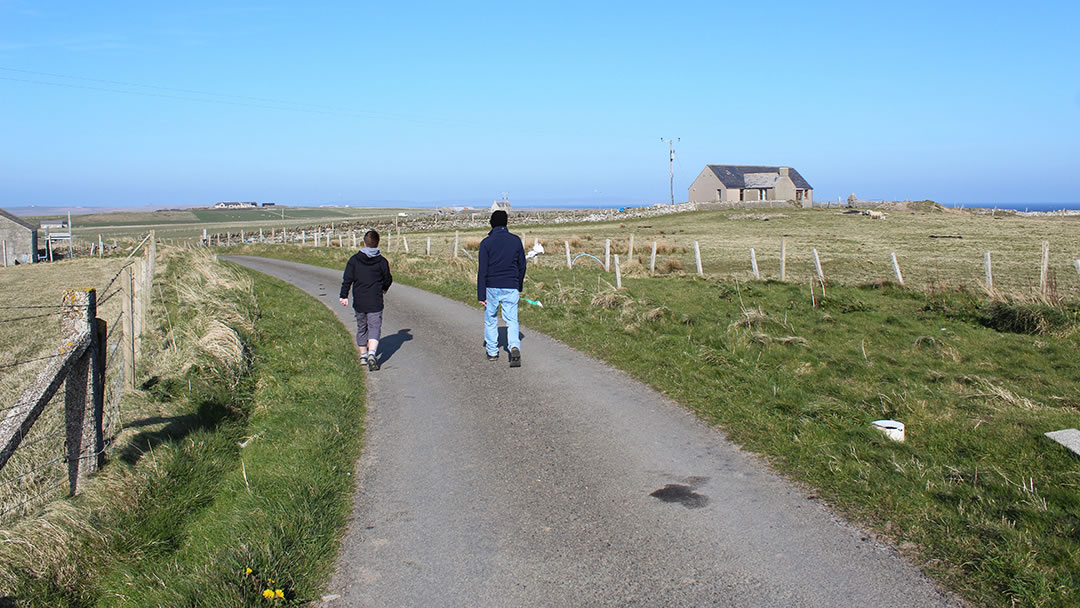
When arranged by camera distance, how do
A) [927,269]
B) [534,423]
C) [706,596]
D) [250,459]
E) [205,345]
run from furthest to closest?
[927,269], [205,345], [534,423], [250,459], [706,596]

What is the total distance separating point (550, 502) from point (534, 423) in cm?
206

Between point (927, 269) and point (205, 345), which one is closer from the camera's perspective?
point (205, 345)

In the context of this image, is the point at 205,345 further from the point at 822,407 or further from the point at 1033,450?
the point at 1033,450

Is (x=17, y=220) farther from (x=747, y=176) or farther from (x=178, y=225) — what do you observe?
(x=178, y=225)

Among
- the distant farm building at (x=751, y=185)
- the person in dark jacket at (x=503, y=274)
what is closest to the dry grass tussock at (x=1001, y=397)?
the person in dark jacket at (x=503, y=274)

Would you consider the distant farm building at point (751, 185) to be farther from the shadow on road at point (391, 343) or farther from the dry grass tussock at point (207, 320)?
the shadow on road at point (391, 343)

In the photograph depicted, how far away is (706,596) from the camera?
396 cm

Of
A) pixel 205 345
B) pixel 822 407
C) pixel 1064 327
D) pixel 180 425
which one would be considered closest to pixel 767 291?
pixel 1064 327

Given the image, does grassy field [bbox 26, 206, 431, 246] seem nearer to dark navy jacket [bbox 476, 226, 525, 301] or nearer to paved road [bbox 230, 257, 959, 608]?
dark navy jacket [bbox 476, 226, 525, 301]

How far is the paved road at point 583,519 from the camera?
4.05 meters

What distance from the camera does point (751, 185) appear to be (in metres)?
92.7

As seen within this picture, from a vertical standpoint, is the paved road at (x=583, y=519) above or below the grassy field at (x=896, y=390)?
below

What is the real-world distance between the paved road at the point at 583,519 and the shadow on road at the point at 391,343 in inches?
112

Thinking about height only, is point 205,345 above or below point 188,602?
above
